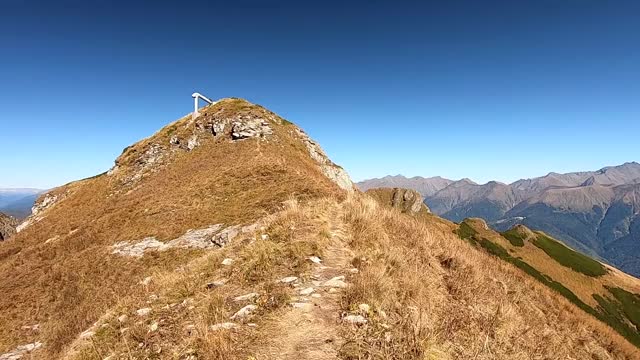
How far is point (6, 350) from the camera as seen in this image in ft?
56.3

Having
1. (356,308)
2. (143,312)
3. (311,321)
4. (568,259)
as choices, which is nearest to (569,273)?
(568,259)

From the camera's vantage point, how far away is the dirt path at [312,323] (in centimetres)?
577

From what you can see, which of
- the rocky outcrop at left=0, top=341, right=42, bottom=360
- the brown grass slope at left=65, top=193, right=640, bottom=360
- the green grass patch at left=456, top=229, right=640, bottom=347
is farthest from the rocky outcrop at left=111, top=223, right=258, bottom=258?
the green grass patch at left=456, top=229, right=640, bottom=347

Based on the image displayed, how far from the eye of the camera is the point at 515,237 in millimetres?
126562

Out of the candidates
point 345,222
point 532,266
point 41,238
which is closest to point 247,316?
point 345,222

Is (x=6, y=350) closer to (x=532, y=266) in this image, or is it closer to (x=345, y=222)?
(x=345, y=222)

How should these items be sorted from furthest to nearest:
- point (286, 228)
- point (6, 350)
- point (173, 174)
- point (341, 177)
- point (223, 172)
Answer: point (341, 177), point (173, 174), point (223, 172), point (6, 350), point (286, 228)

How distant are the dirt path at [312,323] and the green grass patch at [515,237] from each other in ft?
430

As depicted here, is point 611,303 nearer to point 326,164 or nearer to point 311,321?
point 326,164

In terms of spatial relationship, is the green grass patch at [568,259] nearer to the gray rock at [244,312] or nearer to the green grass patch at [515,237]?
the green grass patch at [515,237]

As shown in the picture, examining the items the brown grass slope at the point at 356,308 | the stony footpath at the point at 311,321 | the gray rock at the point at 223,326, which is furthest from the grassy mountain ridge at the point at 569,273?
the gray rock at the point at 223,326

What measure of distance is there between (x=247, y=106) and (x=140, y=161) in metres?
17.7

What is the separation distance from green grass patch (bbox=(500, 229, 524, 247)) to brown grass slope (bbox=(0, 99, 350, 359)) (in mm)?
→ 102448

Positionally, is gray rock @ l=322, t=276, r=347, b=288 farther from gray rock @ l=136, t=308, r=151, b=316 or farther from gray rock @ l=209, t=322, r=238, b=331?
gray rock @ l=136, t=308, r=151, b=316
